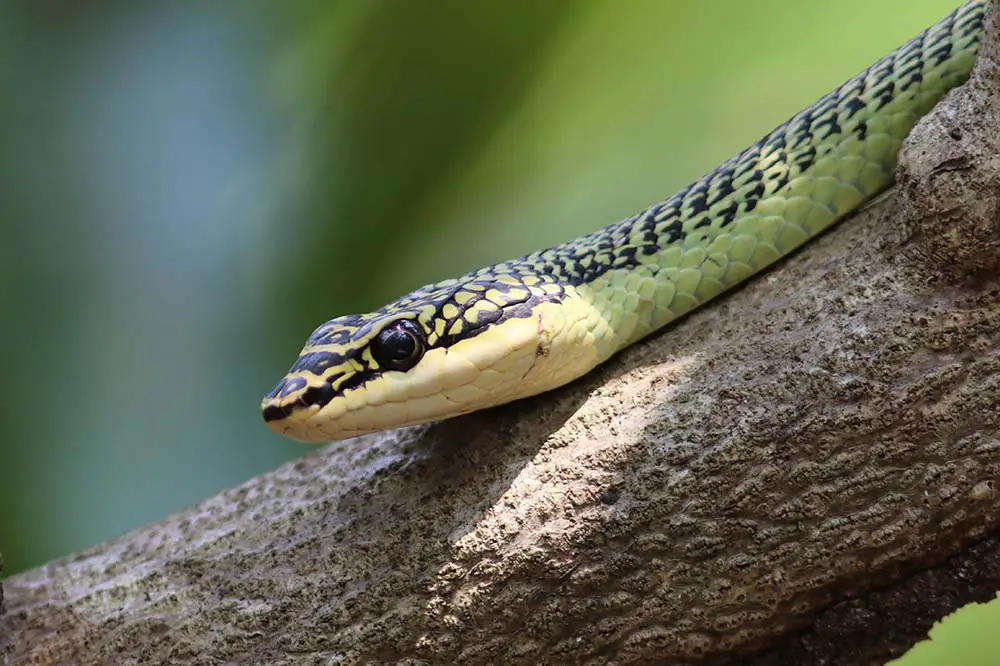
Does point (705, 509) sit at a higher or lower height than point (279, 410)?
lower

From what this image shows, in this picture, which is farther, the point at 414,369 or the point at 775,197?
the point at 775,197

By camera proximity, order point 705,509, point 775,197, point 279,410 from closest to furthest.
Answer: point 705,509 → point 279,410 → point 775,197

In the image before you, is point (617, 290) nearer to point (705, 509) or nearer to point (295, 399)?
point (705, 509)

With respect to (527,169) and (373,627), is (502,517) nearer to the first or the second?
Answer: (373,627)

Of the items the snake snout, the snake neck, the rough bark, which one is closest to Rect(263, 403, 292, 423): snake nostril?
the snake snout

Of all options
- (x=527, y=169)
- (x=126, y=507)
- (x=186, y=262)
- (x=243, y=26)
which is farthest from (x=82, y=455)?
(x=527, y=169)

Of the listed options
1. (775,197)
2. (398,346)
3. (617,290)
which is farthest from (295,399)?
(775,197)

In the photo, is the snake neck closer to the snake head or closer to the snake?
the snake

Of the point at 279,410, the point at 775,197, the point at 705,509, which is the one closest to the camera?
the point at 705,509
